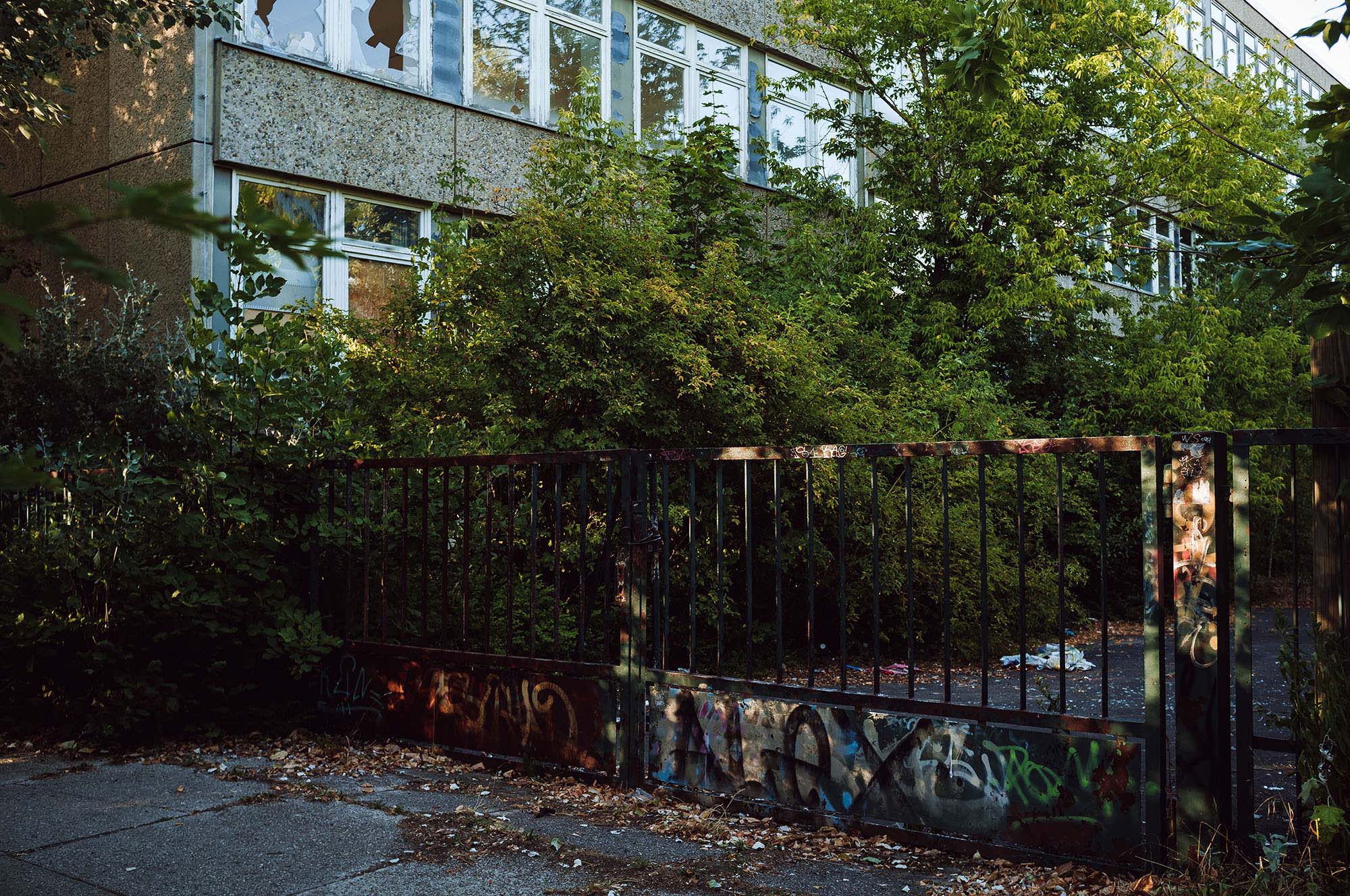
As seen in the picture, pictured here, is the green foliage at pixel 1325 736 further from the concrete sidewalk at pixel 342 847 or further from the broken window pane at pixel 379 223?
the broken window pane at pixel 379 223

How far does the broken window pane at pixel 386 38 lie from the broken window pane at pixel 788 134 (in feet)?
21.7

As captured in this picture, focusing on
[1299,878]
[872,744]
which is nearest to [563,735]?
[872,744]

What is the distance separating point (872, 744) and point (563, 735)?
1762 millimetres

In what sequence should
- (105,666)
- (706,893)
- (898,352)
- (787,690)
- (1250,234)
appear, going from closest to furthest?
1. (1250,234)
2. (706,893)
3. (787,690)
4. (105,666)
5. (898,352)

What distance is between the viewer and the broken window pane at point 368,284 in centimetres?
1194

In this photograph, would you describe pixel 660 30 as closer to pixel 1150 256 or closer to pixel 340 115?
pixel 340 115

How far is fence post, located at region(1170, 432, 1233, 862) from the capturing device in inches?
160

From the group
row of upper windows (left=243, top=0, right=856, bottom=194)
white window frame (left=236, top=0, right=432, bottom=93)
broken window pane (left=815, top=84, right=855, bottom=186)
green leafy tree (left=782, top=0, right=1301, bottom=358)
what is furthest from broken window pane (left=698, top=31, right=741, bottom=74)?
white window frame (left=236, top=0, right=432, bottom=93)

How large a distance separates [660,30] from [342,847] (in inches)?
537

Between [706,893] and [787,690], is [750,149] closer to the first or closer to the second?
[787,690]

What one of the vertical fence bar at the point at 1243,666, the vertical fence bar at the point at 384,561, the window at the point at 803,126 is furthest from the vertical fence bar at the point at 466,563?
the window at the point at 803,126

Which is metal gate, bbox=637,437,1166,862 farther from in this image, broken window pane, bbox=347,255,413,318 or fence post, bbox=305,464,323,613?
broken window pane, bbox=347,255,413,318

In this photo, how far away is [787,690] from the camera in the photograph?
5102mm

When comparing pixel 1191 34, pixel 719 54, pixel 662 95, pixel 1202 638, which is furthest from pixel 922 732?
pixel 1191 34
